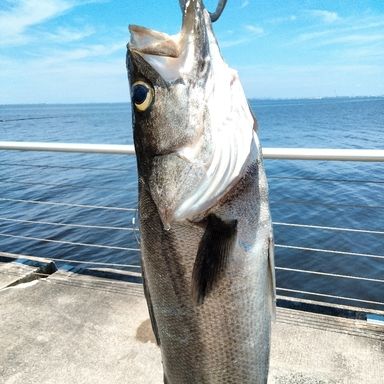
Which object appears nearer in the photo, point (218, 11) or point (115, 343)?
point (218, 11)

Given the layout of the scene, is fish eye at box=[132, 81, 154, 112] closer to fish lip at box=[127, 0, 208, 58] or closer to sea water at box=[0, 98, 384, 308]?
fish lip at box=[127, 0, 208, 58]

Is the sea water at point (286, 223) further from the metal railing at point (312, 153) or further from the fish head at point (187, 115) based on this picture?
the fish head at point (187, 115)

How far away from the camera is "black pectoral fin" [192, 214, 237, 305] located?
1287 millimetres

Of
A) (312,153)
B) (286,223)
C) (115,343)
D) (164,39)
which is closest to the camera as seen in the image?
(164,39)

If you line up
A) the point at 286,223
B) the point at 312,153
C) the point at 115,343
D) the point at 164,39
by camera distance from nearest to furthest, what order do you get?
the point at 164,39 < the point at 312,153 < the point at 115,343 < the point at 286,223

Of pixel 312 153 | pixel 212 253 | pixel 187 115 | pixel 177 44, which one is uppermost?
pixel 177 44

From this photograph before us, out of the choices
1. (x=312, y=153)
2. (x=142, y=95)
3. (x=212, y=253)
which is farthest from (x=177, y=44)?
(x=312, y=153)

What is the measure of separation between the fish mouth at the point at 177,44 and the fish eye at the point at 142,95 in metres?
0.07

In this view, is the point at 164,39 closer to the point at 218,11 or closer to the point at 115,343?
the point at 218,11

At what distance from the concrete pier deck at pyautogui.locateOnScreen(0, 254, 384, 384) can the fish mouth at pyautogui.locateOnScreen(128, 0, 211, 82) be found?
2.06m

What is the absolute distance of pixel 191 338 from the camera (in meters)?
1.41

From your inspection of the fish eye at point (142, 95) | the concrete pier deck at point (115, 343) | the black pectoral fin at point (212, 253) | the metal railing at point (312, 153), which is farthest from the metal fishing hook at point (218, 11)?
the concrete pier deck at point (115, 343)

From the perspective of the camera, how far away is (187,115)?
1.32 m

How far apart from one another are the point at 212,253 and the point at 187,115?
486mm
